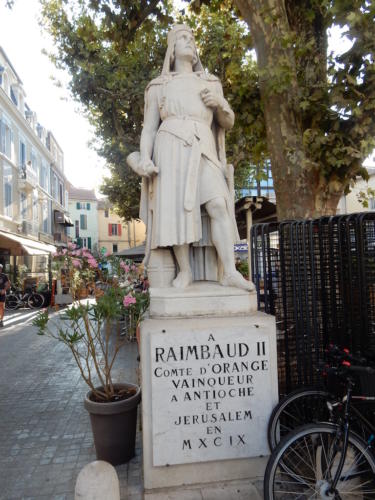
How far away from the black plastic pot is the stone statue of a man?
3.76 ft

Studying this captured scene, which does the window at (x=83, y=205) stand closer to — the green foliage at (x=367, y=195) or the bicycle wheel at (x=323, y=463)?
the green foliage at (x=367, y=195)

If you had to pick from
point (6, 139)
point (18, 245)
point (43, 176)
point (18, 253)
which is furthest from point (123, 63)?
point (43, 176)

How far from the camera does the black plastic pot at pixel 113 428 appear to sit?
318 cm

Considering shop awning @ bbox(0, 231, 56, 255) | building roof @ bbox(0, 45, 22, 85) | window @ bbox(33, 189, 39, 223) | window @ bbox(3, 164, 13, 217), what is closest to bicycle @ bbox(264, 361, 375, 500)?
shop awning @ bbox(0, 231, 56, 255)

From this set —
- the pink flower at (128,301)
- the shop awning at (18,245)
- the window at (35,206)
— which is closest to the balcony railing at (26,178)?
the window at (35,206)

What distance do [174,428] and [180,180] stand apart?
181cm

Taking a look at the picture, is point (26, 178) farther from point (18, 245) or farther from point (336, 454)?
point (336, 454)

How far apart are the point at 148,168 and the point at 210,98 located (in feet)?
2.47

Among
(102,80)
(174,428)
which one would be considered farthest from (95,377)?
(102,80)

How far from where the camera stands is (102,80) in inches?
471

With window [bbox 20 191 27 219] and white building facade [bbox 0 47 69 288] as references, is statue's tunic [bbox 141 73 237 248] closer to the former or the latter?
white building facade [bbox 0 47 69 288]

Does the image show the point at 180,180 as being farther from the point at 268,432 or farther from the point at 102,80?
the point at 102,80

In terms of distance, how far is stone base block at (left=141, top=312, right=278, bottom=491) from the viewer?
2.67 m

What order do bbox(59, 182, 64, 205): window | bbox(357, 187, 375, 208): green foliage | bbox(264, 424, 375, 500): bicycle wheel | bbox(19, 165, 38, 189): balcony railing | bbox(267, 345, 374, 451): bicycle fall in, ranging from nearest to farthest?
1. bbox(264, 424, 375, 500): bicycle wheel
2. bbox(267, 345, 374, 451): bicycle
3. bbox(357, 187, 375, 208): green foliage
4. bbox(19, 165, 38, 189): balcony railing
5. bbox(59, 182, 64, 205): window
